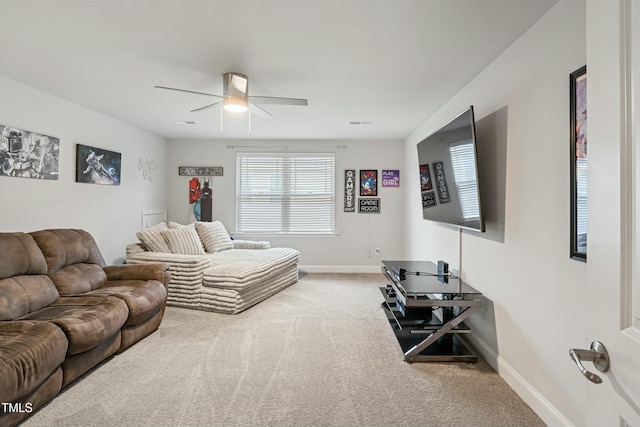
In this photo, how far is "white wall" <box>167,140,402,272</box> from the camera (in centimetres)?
572

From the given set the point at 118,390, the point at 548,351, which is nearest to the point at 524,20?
the point at 548,351

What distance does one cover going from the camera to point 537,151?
6.29 feet

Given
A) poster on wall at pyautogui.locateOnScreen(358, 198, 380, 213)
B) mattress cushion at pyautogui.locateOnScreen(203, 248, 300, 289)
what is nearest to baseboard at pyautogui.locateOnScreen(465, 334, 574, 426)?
mattress cushion at pyautogui.locateOnScreen(203, 248, 300, 289)

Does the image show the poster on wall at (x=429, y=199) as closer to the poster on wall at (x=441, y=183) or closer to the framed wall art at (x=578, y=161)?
the poster on wall at (x=441, y=183)

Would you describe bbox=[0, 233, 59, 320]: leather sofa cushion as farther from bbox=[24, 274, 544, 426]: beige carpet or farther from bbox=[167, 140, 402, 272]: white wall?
bbox=[167, 140, 402, 272]: white wall

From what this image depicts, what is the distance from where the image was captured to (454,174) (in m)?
2.74

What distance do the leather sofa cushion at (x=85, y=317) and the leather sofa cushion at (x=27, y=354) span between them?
0.08 m

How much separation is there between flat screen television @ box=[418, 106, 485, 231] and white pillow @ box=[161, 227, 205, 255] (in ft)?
9.78

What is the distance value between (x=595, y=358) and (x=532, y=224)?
55.2 inches

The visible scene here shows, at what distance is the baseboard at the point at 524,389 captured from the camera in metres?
A: 1.73

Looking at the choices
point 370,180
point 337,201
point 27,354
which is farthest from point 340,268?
point 27,354

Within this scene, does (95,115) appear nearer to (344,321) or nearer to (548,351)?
(344,321)

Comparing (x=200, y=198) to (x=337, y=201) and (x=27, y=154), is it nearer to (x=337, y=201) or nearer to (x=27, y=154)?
(x=337, y=201)

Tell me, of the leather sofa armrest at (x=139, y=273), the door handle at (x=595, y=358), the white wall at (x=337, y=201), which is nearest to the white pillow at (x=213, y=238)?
the white wall at (x=337, y=201)
